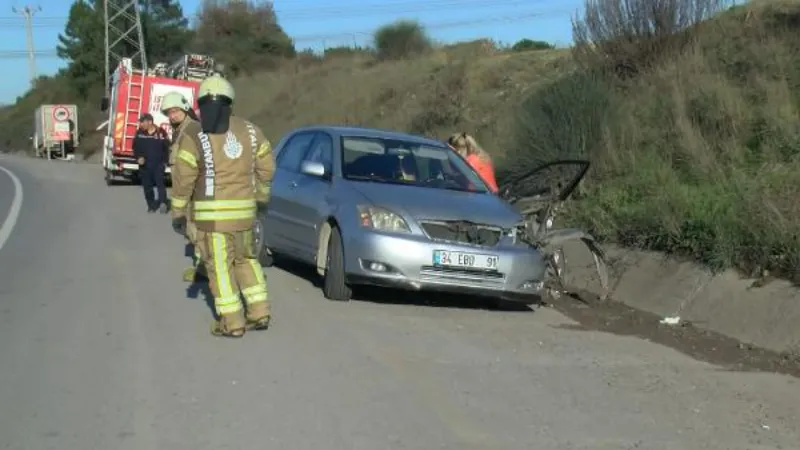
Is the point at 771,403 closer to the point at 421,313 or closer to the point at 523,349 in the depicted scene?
the point at 523,349

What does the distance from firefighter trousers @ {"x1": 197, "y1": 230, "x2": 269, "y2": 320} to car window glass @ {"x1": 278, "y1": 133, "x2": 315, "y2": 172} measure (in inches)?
128

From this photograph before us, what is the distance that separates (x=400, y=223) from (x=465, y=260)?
2.15ft

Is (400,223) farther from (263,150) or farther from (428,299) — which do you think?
(263,150)

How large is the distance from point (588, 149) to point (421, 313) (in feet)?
16.2

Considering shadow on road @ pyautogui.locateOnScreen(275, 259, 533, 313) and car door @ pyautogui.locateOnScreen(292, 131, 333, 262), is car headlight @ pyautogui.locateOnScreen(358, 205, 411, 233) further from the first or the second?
shadow on road @ pyautogui.locateOnScreen(275, 259, 533, 313)

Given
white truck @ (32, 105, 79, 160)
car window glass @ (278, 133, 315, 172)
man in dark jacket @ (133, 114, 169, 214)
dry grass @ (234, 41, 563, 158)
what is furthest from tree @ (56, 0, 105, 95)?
car window glass @ (278, 133, 315, 172)

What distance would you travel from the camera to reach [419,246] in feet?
29.1

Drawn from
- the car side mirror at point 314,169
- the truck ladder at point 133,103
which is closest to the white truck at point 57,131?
the truck ladder at point 133,103

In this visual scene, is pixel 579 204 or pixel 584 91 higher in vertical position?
pixel 584 91

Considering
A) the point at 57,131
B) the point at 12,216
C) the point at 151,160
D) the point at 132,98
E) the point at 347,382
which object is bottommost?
the point at 57,131

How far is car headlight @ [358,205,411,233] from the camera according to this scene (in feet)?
29.6

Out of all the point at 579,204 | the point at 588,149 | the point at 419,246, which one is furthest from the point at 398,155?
the point at 588,149

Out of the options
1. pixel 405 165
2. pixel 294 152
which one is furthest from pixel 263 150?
pixel 294 152

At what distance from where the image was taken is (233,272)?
7711mm
